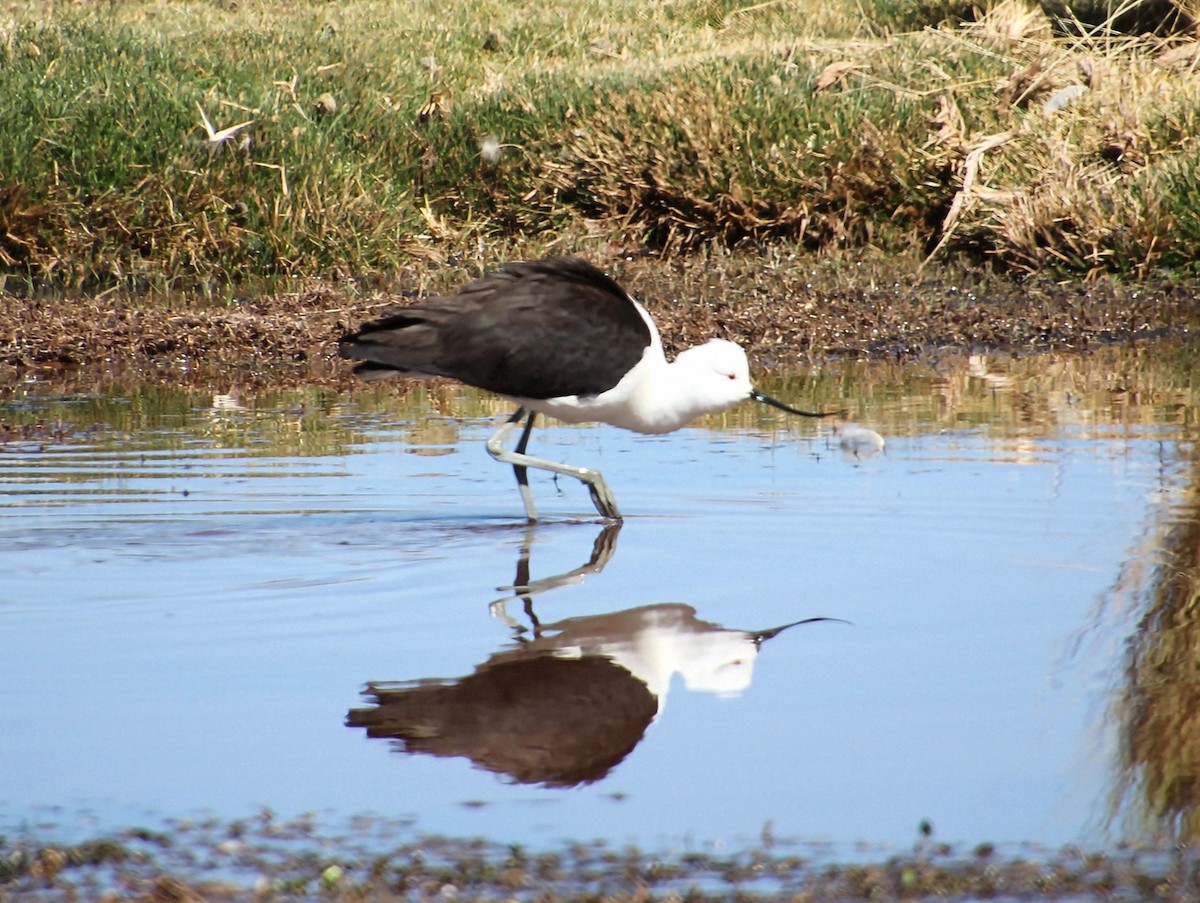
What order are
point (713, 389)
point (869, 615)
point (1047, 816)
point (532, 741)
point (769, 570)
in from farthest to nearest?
point (713, 389), point (769, 570), point (869, 615), point (532, 741), point (1047, 816)

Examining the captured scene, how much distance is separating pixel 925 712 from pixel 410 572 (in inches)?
88.4

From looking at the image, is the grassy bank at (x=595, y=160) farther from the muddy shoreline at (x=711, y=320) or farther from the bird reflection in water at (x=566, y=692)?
the bird reflection in water at (x=566, y=692)

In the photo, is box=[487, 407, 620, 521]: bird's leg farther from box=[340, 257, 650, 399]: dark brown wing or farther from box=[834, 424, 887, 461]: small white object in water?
box=[834, 424, 887, 461]: small white object in water

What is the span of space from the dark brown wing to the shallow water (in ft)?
1.88

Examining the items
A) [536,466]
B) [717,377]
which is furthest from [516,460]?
[717,377]

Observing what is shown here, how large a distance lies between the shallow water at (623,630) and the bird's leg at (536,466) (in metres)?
0.09

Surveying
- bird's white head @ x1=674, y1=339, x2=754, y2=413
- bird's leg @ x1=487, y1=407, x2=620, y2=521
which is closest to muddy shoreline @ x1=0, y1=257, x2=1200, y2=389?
bird's leg @ x1=487, y1=407, x2=620, y2=521

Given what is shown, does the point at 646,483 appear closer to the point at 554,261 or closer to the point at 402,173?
the point at 554,261

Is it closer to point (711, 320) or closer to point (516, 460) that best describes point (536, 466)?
point (516, 460)

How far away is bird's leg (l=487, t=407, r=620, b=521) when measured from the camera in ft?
22.4

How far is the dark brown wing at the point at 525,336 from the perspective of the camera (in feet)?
22.4

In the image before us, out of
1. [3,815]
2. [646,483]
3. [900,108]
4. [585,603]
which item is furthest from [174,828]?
[900,108]

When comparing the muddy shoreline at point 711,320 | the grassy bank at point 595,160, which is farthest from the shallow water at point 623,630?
the grassy bank at point 595,160

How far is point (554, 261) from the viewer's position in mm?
7102
